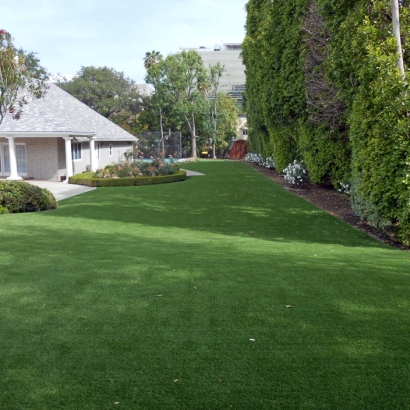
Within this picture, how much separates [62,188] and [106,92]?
3554cm

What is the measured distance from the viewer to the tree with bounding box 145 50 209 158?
5559 cm

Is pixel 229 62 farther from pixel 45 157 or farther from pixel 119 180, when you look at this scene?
pixel 119 180

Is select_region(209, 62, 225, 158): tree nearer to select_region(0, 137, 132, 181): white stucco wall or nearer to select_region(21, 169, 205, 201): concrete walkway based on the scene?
select_region(0, 137, 132, 181): white stucco wall

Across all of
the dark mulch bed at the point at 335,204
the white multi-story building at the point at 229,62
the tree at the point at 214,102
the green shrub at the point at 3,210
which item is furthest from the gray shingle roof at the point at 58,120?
the white multi-story building at the point at 229,62

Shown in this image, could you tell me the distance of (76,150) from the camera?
1158 inches

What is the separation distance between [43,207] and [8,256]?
340 inches

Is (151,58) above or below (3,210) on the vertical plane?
above

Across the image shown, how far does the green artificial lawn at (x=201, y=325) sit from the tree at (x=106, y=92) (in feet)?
161

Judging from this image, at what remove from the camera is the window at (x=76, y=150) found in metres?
28.7

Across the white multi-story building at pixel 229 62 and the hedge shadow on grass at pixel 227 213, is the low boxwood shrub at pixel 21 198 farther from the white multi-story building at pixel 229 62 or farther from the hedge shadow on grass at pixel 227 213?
the white multi-story building at pixel 229 62

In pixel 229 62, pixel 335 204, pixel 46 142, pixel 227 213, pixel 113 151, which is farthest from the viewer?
pixel 229 62

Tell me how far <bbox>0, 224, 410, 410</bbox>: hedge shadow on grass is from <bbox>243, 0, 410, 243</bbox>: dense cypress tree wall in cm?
315

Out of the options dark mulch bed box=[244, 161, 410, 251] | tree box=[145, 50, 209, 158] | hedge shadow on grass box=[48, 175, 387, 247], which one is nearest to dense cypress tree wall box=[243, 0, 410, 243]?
dark mulch bed box=[244, 161, 410, 251]

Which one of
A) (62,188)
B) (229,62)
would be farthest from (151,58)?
(229,62)
